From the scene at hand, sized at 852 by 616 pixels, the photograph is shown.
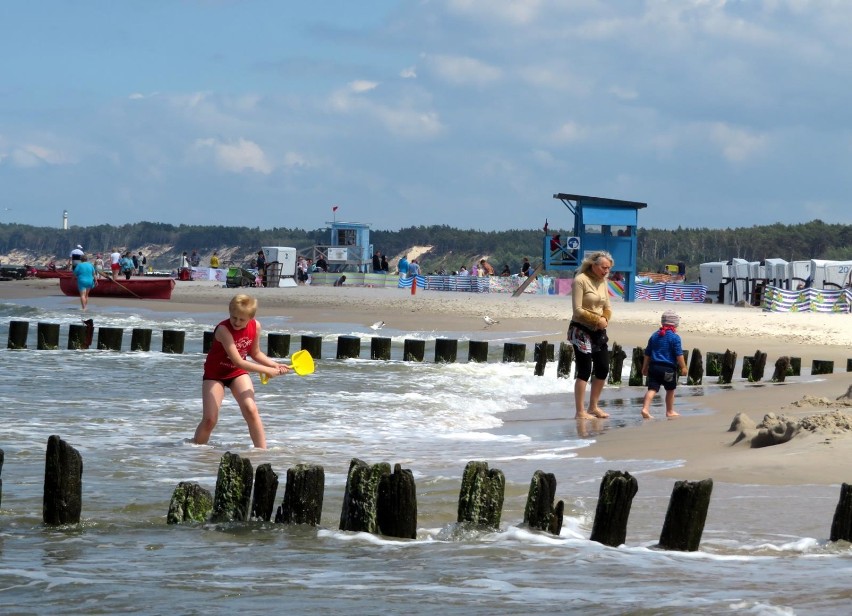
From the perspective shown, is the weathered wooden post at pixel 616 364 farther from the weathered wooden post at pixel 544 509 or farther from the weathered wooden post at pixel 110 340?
the weathered wooden post at pixel 544 509

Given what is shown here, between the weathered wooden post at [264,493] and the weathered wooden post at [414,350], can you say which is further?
the weathered wooden post at [414,350]

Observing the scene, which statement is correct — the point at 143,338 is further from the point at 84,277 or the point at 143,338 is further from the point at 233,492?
the point at 84,277

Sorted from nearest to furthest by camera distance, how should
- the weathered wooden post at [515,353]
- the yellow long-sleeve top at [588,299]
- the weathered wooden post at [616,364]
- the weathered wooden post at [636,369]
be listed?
the yellow long-sleeve top at [588,299] < the weathered wooden post at [636,369] < the weathered wooden post at [616,364] < the weathered wooden post at [515,353]

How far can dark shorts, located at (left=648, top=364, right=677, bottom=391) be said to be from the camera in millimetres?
11820

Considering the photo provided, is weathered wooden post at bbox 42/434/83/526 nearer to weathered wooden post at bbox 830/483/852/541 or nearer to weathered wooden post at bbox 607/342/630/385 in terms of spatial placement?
weathered wooden post at bbox 830/483/852/541

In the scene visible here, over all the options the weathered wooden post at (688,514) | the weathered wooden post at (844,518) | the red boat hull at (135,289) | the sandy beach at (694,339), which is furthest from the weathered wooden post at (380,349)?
the red boat hull at (135,289)

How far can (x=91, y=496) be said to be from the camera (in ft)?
24.8

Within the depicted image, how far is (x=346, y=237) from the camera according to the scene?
78.3 metres

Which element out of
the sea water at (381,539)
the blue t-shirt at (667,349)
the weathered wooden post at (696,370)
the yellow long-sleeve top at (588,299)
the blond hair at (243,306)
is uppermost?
the yellow long-sleeve top at (588,299)

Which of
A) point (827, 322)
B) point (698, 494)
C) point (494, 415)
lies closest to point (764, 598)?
point (698, 494)

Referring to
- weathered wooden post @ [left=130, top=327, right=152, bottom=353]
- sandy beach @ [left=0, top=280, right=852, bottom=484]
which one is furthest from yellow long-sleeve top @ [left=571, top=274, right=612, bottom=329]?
weathered wooden post @ [left=130, top=327, right=152, bottom=353]

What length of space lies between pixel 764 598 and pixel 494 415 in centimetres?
791

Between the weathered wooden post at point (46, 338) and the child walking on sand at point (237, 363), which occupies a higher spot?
the child walking on sand at point (237, 363)

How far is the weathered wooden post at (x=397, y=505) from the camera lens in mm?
6098
